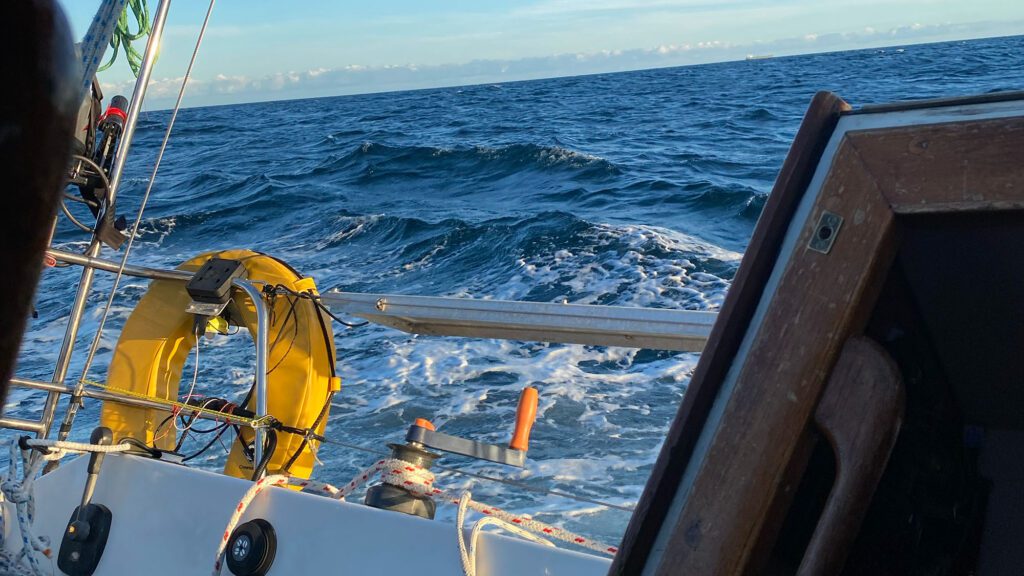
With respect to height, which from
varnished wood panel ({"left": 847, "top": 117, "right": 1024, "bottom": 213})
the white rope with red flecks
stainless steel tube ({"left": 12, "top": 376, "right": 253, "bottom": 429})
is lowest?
stainless steel tube ({"left": 12, "top": 376, "right": 253, "bottom": 429})

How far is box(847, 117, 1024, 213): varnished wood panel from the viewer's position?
2.32ft

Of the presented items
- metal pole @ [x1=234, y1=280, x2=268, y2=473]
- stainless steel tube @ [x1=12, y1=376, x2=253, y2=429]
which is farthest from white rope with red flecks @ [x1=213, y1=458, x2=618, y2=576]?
stainless steel tube @ [x1=12, y1=376, x2=253, y2=429]

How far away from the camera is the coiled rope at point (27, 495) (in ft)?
→ 5.84

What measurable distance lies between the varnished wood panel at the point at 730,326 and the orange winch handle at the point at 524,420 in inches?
34.1

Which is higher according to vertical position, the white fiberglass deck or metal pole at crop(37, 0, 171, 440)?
metal pole at crop(37, 0, 171, 440)

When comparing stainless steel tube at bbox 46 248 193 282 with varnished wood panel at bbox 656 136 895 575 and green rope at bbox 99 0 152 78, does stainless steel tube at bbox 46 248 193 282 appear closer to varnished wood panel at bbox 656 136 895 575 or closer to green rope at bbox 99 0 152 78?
green rope at bbox 99 0 152 78

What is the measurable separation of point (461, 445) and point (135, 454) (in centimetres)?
87

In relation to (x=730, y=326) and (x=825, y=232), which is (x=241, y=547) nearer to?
(x=730, y=326)

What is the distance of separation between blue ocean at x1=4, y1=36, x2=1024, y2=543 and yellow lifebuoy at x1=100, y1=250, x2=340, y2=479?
0.27 metres

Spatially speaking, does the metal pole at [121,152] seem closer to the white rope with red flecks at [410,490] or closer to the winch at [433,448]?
the white rope with red flecks at [410,490]

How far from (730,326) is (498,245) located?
6841mm

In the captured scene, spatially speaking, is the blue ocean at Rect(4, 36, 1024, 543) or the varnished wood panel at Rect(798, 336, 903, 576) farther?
the blue ocean at Rect(4, 36, 1024, 543)

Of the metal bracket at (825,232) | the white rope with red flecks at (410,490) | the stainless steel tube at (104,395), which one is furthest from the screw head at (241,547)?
the metal bracket at (825,232)

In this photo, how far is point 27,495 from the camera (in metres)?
1.84
